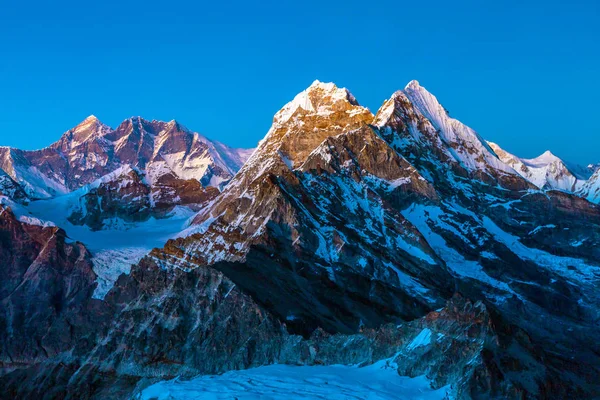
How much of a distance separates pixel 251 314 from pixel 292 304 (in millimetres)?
19090

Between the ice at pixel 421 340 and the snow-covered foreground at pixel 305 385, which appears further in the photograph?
the ice at pixel 421 340

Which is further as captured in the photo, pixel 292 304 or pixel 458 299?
pixel 292 304

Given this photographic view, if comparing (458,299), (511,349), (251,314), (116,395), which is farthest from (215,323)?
(511,349)

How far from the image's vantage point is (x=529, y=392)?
112 metres

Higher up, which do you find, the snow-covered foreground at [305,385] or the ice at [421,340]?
the ice at [421,340]

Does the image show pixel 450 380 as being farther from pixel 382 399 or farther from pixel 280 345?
pixel 280 345

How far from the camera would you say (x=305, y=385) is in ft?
418

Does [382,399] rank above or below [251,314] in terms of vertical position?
below

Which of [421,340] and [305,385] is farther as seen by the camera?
[305,385]

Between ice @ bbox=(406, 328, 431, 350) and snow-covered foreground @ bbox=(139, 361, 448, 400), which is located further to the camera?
ice @ bbox=(406, 328, 431, 350)

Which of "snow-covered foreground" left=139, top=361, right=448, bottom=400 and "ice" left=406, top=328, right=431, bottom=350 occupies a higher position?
"ice" left=406, top=328, right=431, bottom=350

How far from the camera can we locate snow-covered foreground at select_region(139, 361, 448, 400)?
11862 centimetres

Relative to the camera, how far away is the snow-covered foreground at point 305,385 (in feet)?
389

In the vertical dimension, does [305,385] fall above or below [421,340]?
below
